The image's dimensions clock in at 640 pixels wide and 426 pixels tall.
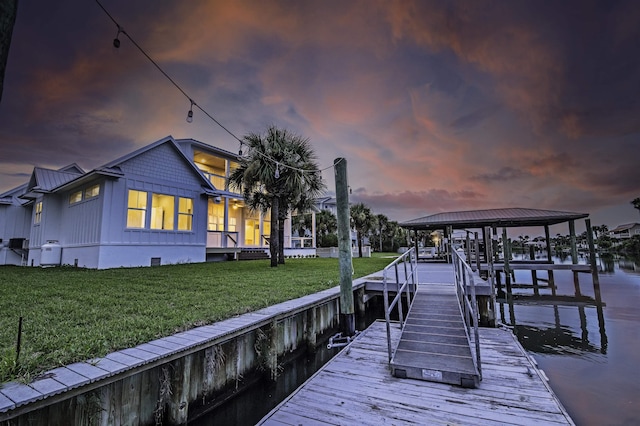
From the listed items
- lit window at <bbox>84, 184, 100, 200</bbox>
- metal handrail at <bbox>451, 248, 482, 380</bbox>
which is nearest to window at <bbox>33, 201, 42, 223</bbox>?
lit window at <bbox>84, 184, 100, 200</bbox>

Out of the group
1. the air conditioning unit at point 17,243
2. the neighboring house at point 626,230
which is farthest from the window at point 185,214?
the neighboring house at point 626,230

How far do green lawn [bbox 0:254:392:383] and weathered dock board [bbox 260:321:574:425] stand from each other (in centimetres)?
216

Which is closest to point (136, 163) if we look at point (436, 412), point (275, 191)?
point (275, 191)

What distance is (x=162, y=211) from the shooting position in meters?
14.8

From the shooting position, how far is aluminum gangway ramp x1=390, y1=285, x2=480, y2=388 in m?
3.68

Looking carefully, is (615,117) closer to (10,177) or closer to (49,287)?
(49,287)

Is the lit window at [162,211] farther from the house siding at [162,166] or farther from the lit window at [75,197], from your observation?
the lit window at [75,197]

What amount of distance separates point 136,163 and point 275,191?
670 centimetres

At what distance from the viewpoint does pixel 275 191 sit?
566 inches

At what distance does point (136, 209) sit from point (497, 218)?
20029 mm

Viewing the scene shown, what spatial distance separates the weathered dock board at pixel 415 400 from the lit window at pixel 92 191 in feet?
46.7

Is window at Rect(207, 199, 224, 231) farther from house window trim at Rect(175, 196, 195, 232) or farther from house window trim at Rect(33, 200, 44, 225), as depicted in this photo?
house window trim at Rect(33, 200, 44, 225)

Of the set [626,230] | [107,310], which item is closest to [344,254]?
[107,310]

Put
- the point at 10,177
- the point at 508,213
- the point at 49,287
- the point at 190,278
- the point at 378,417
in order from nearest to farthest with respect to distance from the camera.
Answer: the point at 378,417 → the point at 49,287 → the point at 190,278 → the point at 508,213 → the point at 10,177
